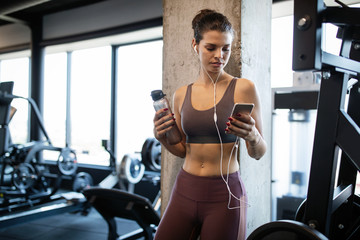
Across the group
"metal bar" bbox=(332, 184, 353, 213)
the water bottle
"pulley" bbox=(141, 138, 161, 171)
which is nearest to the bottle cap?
the water bottle

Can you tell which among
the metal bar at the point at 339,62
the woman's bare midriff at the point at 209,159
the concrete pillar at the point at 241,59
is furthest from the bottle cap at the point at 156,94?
the metal bar at the point at 339,62

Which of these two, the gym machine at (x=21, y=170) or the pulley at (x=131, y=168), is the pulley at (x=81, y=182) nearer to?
the gym machine at (x=21, y=170)

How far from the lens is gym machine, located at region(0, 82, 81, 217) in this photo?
3883 millimetres

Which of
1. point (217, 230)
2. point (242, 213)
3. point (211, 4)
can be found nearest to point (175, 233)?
point (217, 230)

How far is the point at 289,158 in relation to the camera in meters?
2.94

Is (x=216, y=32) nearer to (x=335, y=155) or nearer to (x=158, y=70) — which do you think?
(x=335, y=155)

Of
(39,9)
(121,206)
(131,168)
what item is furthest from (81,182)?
(39,9)

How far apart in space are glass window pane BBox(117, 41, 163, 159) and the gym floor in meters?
1.51

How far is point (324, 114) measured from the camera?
98cm

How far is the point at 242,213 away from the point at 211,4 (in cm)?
107

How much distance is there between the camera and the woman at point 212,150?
1166 mm

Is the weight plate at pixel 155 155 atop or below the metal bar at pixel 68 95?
below

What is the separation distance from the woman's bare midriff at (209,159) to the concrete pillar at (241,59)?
1.06 ft

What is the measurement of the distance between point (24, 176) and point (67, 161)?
0.57 metres
